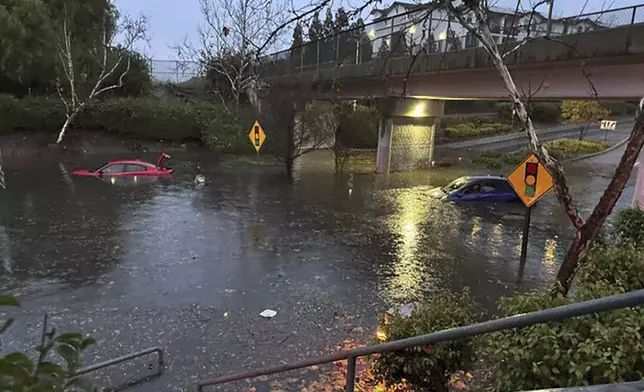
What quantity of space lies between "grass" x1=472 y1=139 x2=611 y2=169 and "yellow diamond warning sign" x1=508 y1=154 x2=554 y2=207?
77.8ft

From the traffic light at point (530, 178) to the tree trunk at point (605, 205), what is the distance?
4.06 m

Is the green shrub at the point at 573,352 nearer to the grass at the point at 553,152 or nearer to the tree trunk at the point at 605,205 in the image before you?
the tree trunk at the point at 605,205

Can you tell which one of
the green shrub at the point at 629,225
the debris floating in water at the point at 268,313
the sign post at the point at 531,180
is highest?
the sign post at the point at 531,180

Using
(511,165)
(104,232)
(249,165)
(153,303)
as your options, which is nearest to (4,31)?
Result: (249,165)

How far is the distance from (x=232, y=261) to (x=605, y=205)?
9041 millimetres

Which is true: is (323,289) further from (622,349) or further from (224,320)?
(622,349)

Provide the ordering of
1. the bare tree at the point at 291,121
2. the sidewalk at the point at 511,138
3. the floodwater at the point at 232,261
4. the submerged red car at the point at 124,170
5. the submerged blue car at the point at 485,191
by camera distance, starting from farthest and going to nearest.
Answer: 1. the sidewalk at the point at 511,138
2. the bare tree at the point at 291,121
3. the submerged red car at the point at 124,170
4. the submerged blue car at the point at 485,191
5. the floodwater at the point at 232,261

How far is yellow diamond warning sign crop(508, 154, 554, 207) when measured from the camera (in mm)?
A: 11500

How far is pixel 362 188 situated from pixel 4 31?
2601cm

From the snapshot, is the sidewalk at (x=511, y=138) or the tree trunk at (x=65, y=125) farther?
the sidewalk at (x=511, y=138)

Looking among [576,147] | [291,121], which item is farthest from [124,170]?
[576,147]

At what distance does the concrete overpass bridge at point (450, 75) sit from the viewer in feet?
47.0

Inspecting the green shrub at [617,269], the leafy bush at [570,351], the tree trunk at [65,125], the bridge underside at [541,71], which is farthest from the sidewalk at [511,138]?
the leafy bush at [570,351]

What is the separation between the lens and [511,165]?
117 ft
